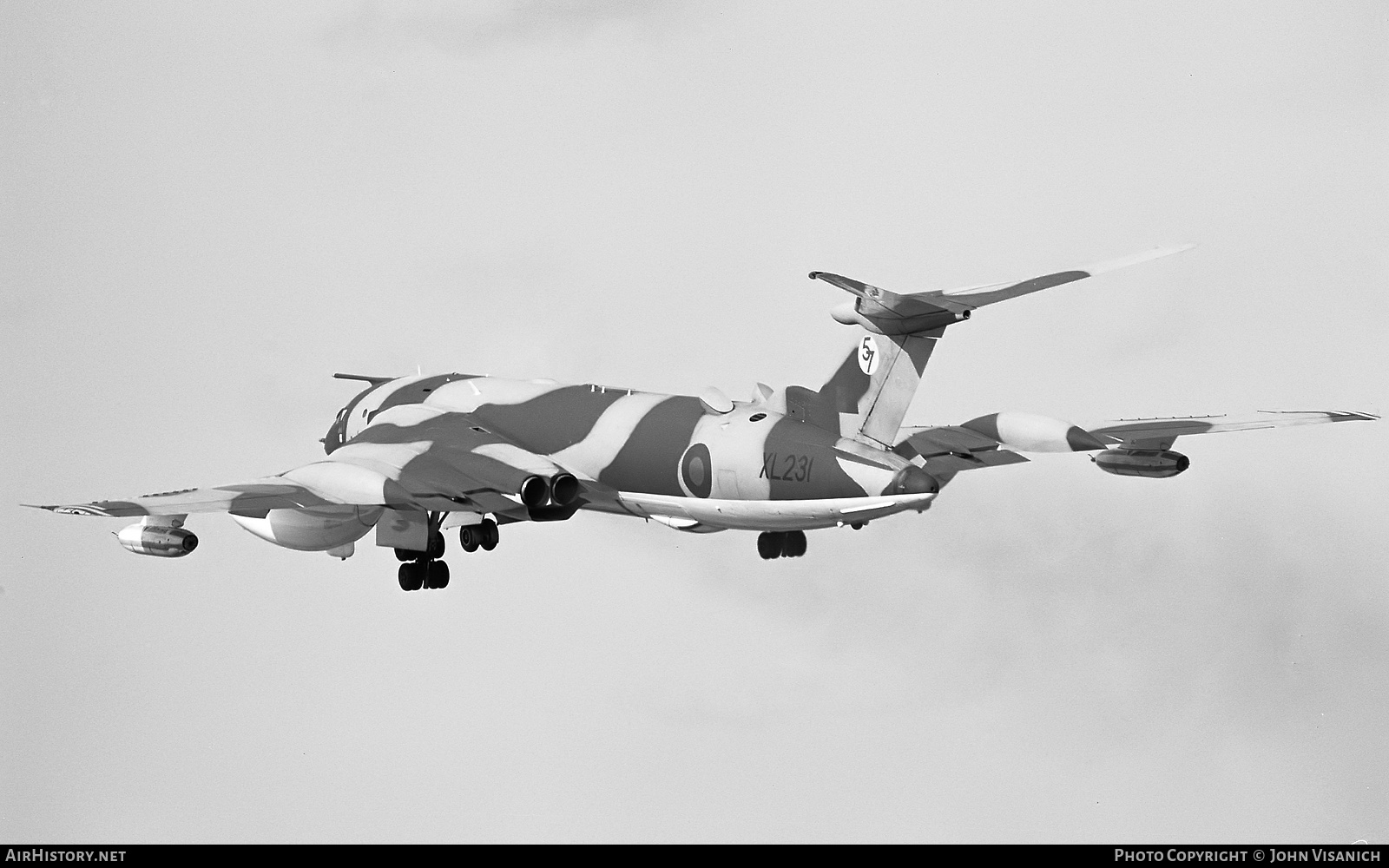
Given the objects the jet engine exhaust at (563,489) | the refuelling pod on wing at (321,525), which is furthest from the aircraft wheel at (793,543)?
the refuelling pod on wing at (321,525)

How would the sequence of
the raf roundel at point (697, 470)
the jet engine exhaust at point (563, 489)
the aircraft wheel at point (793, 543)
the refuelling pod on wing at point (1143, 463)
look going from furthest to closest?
the aircraft wheel at point (793, 543), the refuelling pod on wing at point (1143, 463), the jet engine exhaust at point (563, 489), the raf roundel at point (697, 470)

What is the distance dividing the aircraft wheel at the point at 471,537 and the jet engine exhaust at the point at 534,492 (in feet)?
9.11

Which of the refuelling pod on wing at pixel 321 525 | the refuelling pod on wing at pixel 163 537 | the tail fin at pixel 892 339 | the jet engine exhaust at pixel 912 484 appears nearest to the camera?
the jet engine exhaust at pixel 912 484

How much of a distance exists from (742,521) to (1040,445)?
5784 millimetres

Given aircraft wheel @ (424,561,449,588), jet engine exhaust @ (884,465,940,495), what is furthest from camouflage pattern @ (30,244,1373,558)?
aircraft wheel @ (424,561,449,588)

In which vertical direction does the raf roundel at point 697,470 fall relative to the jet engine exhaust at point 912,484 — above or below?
above

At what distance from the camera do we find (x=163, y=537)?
39562mm

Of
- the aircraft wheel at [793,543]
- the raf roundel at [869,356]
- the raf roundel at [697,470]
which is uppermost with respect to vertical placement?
the raf roundel at [869,356]

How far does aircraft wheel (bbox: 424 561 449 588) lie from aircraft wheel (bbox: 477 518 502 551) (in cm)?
96

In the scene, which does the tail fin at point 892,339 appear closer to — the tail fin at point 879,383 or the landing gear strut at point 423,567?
the tail fin at point 879,383

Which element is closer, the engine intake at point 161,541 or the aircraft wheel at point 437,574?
the engine intake at point 161,541

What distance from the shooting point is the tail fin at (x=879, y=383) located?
1428 inches
